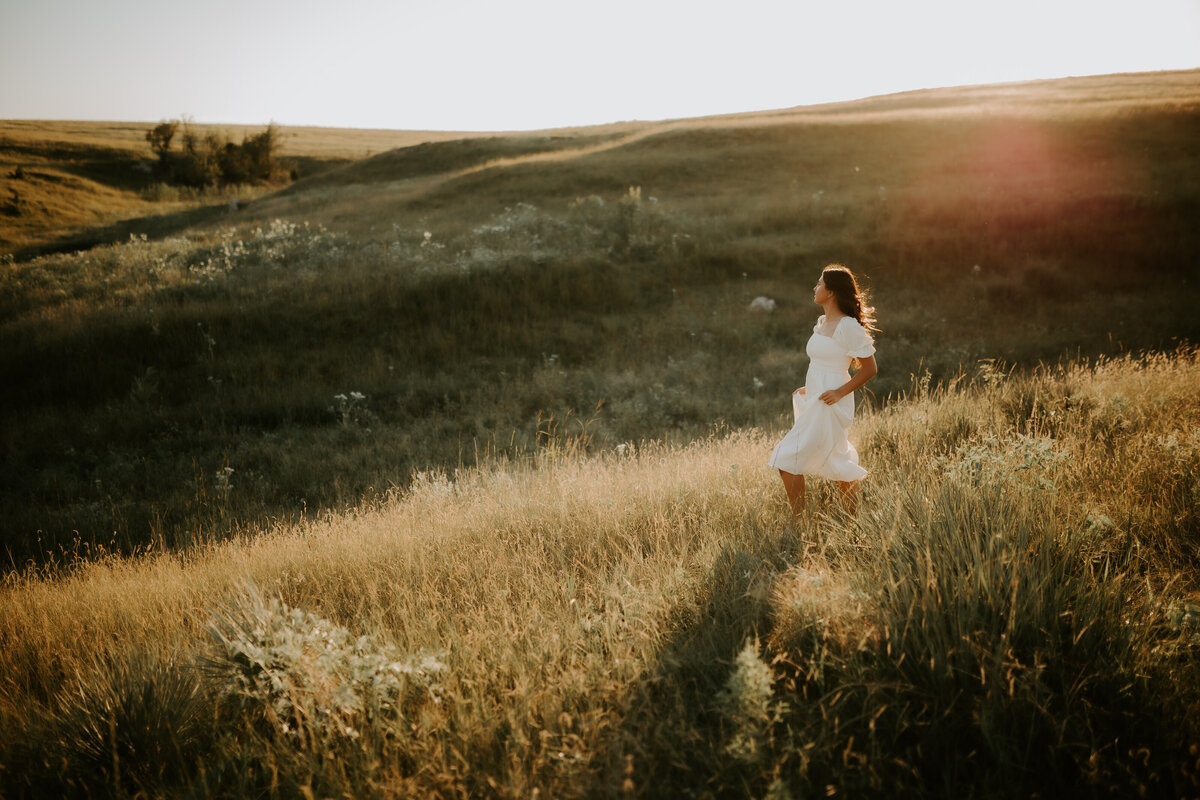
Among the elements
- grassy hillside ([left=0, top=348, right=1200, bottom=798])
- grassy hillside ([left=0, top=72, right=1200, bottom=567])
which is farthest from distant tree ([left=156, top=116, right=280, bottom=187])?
grassy hillside ([left=0, top=348, right=1200, bottom=798])

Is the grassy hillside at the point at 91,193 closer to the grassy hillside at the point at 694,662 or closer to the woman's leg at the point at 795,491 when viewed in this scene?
the grassy hillside at the point at 694,662

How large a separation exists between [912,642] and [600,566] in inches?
79.3

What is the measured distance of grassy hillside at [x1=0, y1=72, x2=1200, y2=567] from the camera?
8781 mm

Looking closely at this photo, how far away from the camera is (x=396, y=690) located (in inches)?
107

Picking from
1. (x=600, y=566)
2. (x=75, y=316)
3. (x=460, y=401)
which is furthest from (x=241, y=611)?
(x=75, y=316)

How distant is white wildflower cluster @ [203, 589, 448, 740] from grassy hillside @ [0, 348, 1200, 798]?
0.02 metres

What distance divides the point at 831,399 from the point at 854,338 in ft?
1.75

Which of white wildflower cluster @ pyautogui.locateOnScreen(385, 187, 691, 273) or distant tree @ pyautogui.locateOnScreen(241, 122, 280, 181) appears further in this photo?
distant tree @ pyautogui.locateOnScreen(241, 122, 280, 181)

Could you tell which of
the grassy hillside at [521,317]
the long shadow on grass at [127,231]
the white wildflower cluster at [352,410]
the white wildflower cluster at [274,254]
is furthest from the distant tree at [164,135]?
the white wildflower cluster at [352,410]

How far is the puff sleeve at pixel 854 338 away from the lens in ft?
14.9

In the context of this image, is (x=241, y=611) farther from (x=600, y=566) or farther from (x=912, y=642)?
(x=912, y=642)

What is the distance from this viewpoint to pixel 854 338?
15.0ft

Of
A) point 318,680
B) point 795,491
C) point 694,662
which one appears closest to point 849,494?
point 795,491

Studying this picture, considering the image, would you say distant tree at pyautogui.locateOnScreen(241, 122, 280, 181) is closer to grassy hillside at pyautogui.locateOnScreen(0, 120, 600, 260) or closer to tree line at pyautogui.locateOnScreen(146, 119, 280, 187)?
tree line at pyautogui.locateOnScreen(146, 119, 280, 187)
